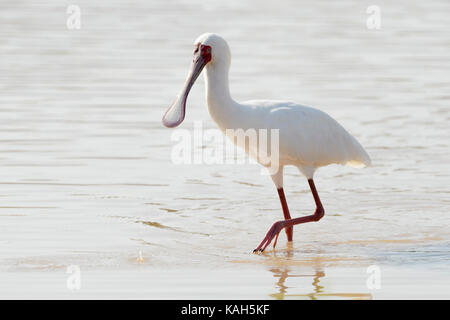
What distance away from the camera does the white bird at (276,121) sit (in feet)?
30.7

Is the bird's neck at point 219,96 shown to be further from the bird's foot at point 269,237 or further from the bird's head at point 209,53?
the bird's foot at point 269,237

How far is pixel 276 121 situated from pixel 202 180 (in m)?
2.92

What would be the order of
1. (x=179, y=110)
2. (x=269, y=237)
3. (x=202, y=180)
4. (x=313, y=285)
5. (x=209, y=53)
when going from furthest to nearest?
(x=202, y=180), (x=179, y=110), (x=209, y=53), (x=269, y=237), (x=313, y=285)

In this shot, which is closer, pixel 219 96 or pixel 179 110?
pixel 219 96

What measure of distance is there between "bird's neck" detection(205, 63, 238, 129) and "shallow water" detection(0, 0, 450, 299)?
104 cm

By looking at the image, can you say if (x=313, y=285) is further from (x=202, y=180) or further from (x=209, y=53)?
(x=202, y=180)

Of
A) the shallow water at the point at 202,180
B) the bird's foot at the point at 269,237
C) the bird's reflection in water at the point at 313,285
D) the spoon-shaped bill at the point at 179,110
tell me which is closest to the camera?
the bird's reflection in water at the point at 313,285

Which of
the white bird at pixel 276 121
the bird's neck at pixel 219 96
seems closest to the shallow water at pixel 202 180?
the white bird at pixel 276 121

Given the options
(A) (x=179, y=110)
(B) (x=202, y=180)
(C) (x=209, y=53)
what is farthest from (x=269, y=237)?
(B) (x=202, y=180)

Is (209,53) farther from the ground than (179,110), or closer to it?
farther from the ground

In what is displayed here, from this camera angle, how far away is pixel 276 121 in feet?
31.0

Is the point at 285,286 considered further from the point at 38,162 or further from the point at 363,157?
the point at 38,162

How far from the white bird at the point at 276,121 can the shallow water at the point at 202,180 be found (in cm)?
62

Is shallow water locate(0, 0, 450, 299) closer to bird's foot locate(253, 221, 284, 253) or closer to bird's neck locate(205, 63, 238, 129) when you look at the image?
bird's foot locate(253, 221, 284, 253)
